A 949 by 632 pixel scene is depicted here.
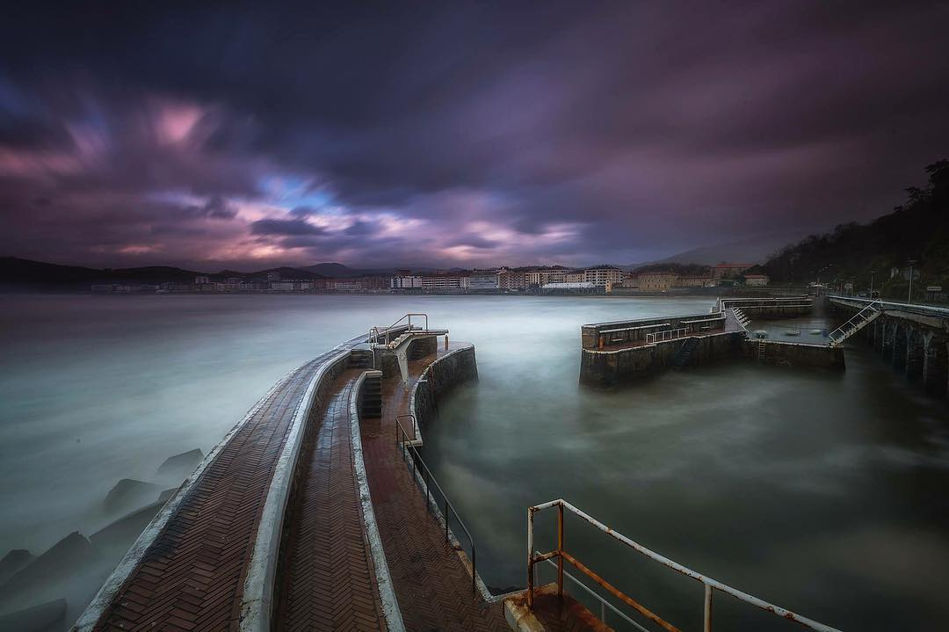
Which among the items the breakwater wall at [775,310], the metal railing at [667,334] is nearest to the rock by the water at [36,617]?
the metal railing at [667,334]

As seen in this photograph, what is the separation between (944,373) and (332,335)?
45.0 metres

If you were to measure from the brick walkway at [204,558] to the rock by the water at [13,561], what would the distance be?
5.57 meters

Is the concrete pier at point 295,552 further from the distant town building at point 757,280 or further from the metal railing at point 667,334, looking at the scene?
the distant town building at point 757,280

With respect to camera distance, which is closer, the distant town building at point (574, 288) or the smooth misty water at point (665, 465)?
the smooth misty water at point (665, 465)

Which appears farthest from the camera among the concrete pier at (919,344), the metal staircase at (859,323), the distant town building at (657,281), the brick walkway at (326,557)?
the distant town building at (657,281)

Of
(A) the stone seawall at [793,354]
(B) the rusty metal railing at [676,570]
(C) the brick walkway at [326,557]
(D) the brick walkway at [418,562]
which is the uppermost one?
(B) the rusty metal railing at [676,570]

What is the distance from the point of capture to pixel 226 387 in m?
21.9

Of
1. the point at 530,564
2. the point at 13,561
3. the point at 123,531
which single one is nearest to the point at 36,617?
the point at 123,531

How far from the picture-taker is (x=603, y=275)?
563 feet

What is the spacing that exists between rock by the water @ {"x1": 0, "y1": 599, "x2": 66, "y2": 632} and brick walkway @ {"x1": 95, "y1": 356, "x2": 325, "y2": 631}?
3.84 m

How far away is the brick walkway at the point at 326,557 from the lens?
416cm

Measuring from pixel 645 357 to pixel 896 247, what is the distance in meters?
67.1

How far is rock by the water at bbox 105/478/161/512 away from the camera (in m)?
10.5

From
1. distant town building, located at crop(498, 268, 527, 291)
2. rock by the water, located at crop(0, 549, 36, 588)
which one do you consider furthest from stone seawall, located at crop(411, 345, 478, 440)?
distant town building, located at crop(498, 268, 527, 291)
